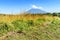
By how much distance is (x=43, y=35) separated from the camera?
7.73 metres

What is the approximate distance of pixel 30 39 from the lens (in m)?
7.27

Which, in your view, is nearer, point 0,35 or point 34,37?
point 34,37

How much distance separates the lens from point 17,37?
7.38 meters

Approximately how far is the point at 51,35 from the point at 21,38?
1377 mm

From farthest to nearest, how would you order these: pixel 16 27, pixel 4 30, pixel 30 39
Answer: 1. pixel 16 27
2. pixel 4 30
3. pixel 30 39

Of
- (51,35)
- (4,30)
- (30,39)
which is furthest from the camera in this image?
(4,30)

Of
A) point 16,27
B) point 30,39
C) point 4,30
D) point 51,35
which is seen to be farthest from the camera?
point 16,27

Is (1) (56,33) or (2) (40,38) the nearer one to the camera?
(2) (40,38)

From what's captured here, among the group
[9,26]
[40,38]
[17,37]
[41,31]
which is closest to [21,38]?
[17,37]

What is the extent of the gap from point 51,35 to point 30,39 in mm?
1077

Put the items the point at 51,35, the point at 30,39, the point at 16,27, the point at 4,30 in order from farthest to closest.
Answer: the point at 16,27 < the point at 4,30 < the point at 51,35 < the point at 30,39

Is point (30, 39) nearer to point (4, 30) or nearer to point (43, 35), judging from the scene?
point (43, 35)

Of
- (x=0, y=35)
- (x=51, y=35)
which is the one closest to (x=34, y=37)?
(x=51, y=35)

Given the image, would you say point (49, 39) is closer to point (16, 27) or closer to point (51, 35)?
point (51, 35)
